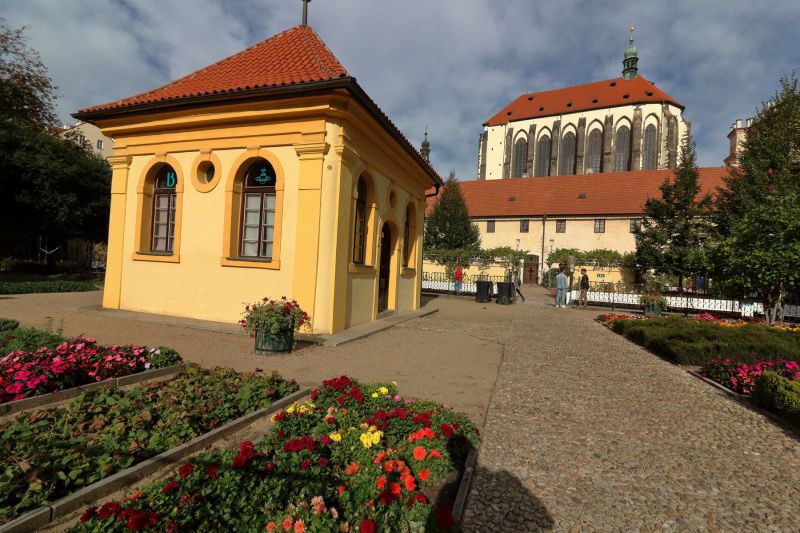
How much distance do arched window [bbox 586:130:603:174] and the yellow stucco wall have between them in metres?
55.0

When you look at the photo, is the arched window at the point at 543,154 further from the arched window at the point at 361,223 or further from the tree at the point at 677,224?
the arched window at the point at 361,223

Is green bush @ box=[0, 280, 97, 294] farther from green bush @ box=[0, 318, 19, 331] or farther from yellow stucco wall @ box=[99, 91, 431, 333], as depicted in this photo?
green bush @ box=[0, 318, 19, 331]

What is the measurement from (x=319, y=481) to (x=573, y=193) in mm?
42792

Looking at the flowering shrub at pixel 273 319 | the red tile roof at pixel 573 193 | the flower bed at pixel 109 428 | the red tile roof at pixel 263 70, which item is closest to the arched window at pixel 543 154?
the red tile roof at pixel 573 193

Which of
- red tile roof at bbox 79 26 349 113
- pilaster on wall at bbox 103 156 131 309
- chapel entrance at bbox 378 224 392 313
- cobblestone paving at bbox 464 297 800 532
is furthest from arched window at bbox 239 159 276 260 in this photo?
cobblestone paving at bbox 464 297 800 532

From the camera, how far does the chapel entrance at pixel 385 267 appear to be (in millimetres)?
11750

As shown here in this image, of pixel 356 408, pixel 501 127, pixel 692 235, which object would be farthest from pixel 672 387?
pixel 501 127

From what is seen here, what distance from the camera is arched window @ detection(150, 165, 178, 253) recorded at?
975 cm

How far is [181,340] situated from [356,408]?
4983 mm

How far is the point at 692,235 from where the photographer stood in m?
25.0

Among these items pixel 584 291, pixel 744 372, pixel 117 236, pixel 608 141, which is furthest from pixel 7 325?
pixel 608 141

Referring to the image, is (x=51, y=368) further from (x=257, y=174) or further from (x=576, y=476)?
(x=257, y=174)

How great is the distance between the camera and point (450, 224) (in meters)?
37.8

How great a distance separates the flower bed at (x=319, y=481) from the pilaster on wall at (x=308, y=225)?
4.61 m
